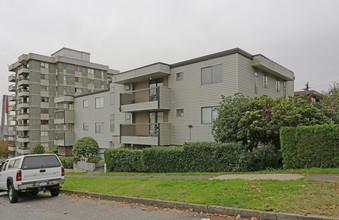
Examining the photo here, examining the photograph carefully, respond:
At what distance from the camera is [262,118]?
41.8ft

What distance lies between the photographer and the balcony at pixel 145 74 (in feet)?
67.8

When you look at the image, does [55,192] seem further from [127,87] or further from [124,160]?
[127,87]

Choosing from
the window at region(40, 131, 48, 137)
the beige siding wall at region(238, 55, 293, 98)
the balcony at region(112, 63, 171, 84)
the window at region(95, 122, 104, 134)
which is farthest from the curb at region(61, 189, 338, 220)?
the window at region(40, 131, 48, 137)

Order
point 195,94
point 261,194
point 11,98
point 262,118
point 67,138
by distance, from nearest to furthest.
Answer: point 261,194, point 262,118, point 195,94, point 67,138, point 11,98

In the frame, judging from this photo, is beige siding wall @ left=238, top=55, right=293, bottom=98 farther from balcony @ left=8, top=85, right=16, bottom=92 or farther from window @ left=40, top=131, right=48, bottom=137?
balcony @ left=8, top=85, right=16, bottom=92

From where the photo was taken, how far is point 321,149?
10250 millimetres

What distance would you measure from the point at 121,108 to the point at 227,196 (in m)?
18.6

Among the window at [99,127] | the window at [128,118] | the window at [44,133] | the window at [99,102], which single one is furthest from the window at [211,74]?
the window at [44,133]

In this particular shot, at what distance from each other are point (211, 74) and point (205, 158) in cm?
713

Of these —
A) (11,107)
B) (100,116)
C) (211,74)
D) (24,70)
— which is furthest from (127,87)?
(11,107)

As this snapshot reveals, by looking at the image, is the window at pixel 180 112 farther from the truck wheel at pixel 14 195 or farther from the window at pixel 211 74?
the truck wheel at pixel 14 195

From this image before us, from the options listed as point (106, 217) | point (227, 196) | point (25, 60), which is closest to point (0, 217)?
point (106, 217)

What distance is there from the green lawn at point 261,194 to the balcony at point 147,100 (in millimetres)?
11374

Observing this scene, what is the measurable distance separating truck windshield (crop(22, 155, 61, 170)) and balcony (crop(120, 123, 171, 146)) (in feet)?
32.9
